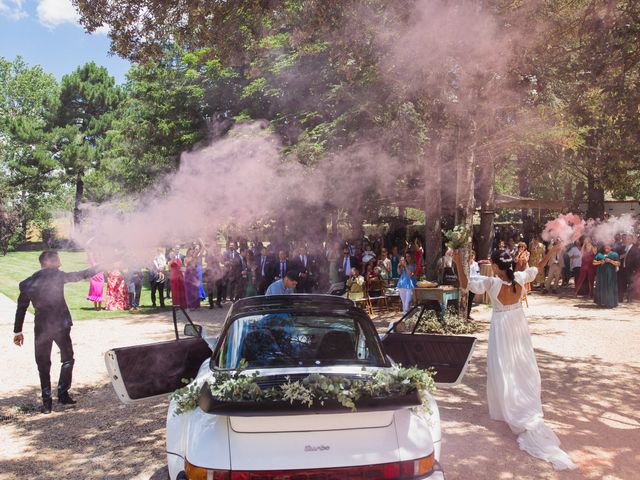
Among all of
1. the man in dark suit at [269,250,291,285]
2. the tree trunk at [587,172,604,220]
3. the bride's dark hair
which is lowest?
the man in dark suit at [269,250,291,285]

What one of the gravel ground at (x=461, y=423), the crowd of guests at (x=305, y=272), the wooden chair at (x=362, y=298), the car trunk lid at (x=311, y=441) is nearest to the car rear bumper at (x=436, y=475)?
the car trunk lid at (x=311, y=441)

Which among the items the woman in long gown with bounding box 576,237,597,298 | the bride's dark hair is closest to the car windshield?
the bride's dark hair

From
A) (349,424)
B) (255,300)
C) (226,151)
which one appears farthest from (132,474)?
(226,151)

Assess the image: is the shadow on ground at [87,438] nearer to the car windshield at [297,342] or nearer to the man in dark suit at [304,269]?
the car windshield at [297,342]

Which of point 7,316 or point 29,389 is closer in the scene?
point 29,389

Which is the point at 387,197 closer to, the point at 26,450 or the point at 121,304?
the point at 121,304

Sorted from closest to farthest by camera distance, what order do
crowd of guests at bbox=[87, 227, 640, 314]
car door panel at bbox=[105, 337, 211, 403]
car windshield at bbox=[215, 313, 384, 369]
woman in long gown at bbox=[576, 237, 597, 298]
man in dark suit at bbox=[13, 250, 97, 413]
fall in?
car windshield at bbox=[215, 313, 384, 369] < car door panel at bbox=[105, 337, 211, 403] < man in dark suit at bbox=[13, 250, 97, 413] < crowd of guests at bbox=[87, 227, 640, 314] < woman in long gown at bbox=[576, 237, 597, 298]

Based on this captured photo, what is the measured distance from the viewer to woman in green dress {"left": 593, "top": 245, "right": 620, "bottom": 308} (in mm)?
14747

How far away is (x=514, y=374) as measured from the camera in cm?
566

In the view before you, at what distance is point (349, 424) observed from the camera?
11.0 ft

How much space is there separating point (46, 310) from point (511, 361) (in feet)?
17.3

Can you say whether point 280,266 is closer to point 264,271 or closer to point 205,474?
point 264,271

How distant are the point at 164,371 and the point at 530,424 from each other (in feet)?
11.2

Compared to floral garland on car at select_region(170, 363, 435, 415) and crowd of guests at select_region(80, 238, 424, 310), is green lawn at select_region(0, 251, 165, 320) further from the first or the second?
floral garland on car at select_region(170, 363, 435, 415)
